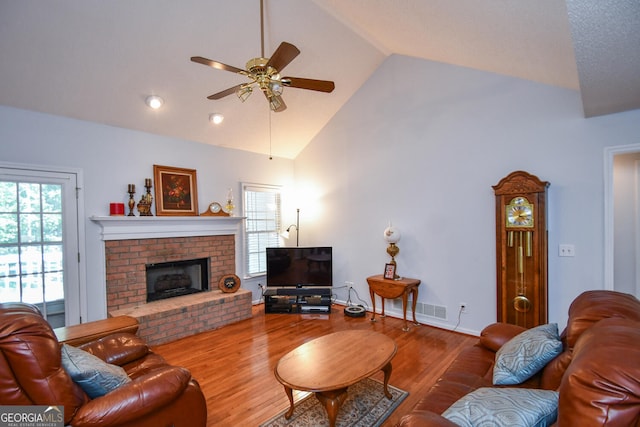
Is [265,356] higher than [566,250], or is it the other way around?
[566,250]

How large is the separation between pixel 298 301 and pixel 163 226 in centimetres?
218

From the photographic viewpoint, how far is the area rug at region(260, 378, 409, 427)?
2.14 metres

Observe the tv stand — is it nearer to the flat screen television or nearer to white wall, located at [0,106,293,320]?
the flat screen television

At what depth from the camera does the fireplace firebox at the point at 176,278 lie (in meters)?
4.09

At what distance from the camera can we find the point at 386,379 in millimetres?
2346

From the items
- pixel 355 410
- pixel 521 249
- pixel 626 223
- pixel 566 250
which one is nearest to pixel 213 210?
pixel 355 410

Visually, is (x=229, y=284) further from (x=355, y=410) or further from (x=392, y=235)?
(x=355, y=410)

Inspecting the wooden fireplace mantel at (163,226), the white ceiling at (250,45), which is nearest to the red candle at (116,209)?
the wooden fireplace mantel at (163,226)

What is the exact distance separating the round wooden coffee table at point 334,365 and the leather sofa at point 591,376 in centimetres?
48

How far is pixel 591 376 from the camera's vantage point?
0.91 m

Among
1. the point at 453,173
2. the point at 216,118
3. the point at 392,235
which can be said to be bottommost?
the point at 392,235

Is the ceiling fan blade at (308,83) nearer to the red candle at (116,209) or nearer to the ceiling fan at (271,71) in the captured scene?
the ceiling fan at (271,71)

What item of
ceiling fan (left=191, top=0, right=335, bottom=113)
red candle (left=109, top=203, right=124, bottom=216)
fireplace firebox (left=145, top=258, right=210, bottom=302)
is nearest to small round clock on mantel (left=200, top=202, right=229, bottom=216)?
fireplace firebox (left=145, top=258, right=210, bottom=302)

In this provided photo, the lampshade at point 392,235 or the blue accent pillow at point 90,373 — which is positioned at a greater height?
the lampshade at point 392,235
